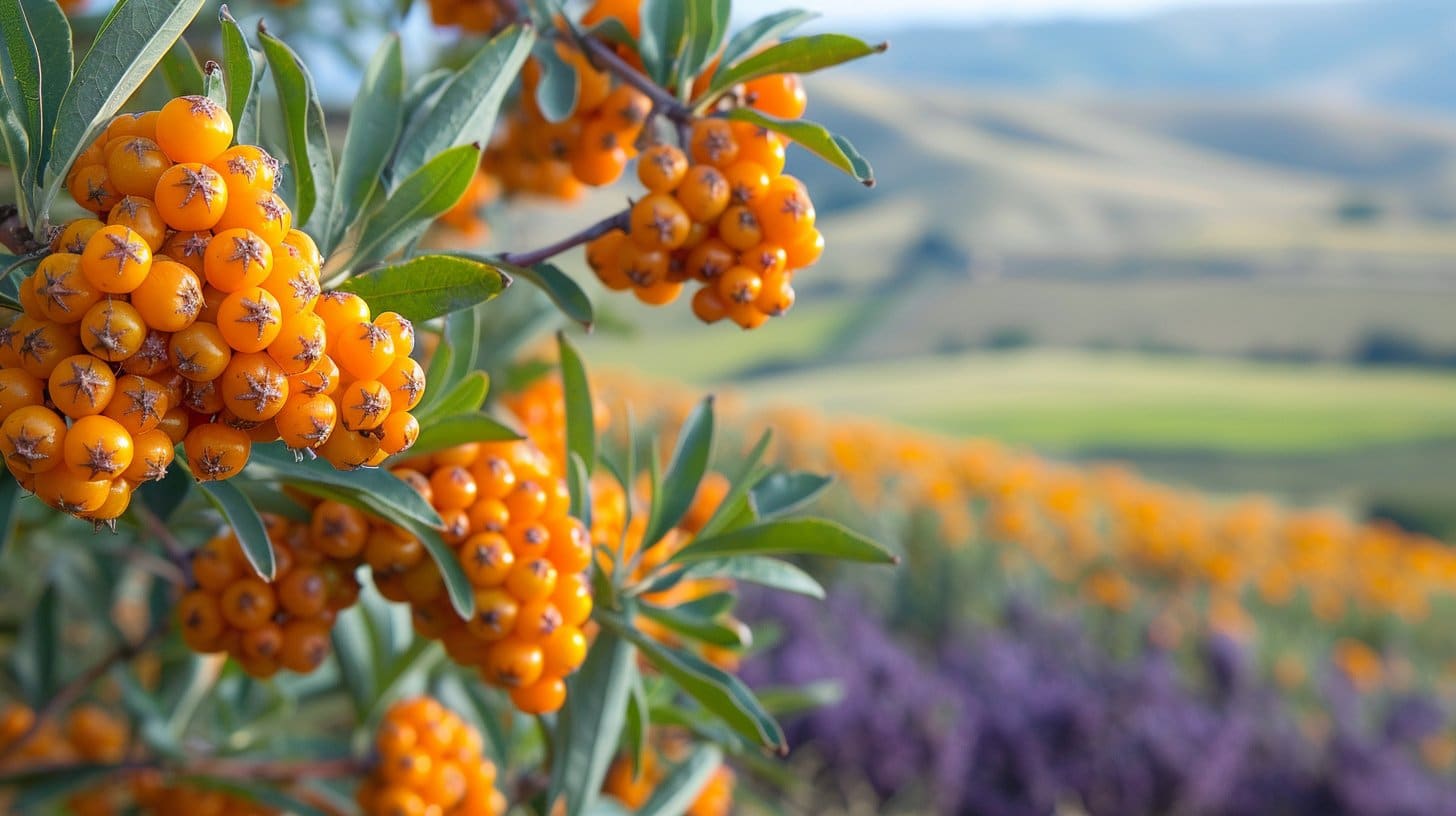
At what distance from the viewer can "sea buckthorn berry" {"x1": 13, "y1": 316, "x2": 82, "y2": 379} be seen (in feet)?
2.15

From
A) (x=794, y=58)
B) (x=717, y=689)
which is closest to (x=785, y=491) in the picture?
(x=717, y=689)

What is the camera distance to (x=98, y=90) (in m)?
0.72

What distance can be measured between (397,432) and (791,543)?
0.47 m

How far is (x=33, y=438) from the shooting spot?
2.10 ft

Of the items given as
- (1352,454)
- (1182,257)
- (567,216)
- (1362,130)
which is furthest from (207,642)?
(1362,130)

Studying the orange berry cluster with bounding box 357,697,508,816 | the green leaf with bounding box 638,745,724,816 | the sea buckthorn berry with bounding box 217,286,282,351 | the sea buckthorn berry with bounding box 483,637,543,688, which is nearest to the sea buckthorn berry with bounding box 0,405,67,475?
the sea buckthorn berry with bounding box 217,286,282,351

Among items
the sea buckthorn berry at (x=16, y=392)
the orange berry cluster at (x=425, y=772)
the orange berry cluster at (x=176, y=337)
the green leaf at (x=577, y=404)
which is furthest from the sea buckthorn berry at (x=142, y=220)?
the orange berry cluster at (x=425, y=772)

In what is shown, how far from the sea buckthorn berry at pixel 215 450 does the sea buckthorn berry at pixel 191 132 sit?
17 centimetres

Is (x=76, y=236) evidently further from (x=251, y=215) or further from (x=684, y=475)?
(x=684, y=475)

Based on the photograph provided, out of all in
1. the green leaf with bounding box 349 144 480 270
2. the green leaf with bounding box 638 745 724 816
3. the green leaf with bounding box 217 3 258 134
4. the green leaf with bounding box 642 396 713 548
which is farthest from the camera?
the green leaf with bounding box 638 745 724 816

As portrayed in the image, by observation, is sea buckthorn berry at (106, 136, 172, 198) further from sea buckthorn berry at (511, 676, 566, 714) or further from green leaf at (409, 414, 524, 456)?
sea buckthorn berry at (511, 676, 566, 714)

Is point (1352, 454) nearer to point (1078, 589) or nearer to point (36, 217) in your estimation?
point (1078, 589)

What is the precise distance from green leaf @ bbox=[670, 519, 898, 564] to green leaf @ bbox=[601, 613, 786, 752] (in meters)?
0.11

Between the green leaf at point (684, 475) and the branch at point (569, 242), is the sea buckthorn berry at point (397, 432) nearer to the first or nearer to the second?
the branch at point (569, 242)
